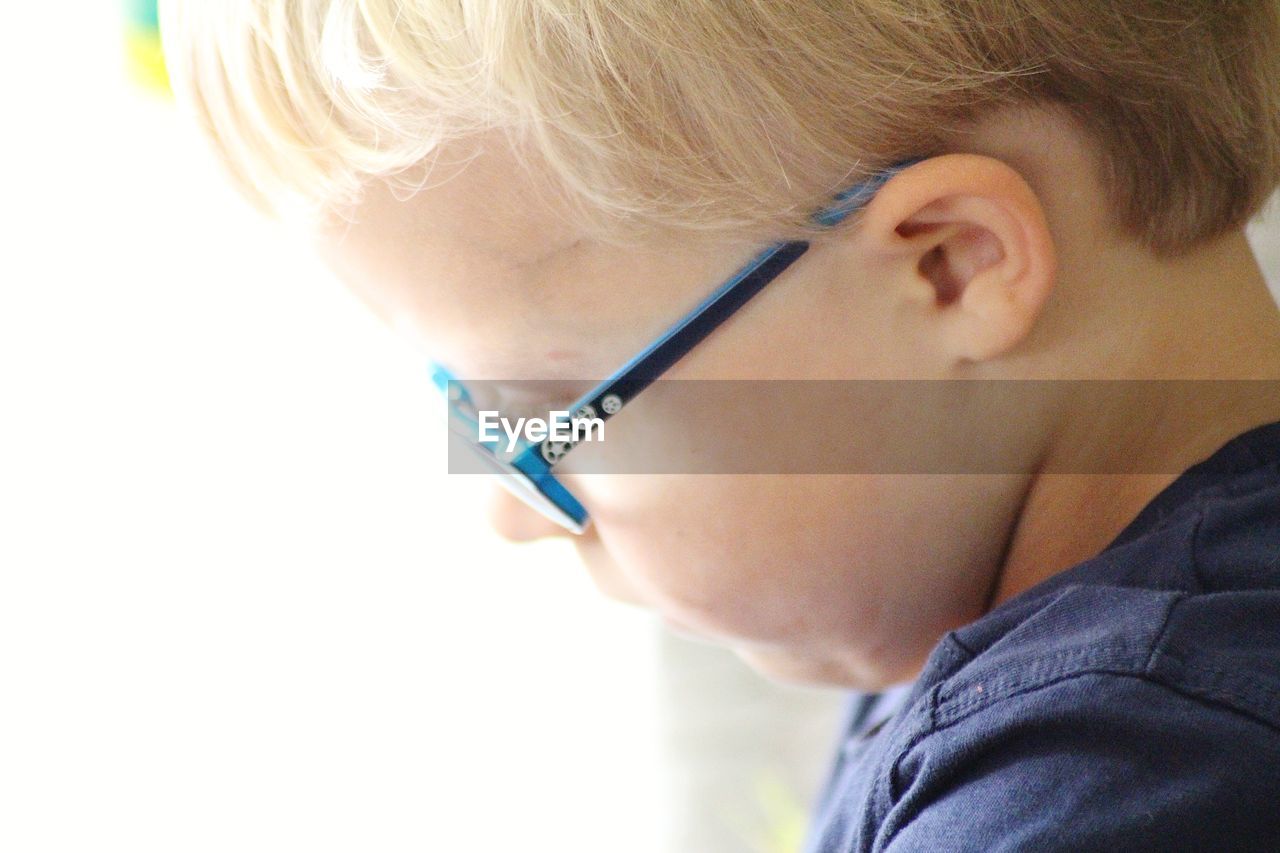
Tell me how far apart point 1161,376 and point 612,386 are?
29 cm

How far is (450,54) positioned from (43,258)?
2.50 ft

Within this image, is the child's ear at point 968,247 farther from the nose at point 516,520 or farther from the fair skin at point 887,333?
the nose at point 516,520

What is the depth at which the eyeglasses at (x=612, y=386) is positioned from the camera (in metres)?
0.59

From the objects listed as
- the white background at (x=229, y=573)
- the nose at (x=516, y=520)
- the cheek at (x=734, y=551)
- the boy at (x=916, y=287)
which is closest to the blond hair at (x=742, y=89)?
the boy at (x=916, y=287)

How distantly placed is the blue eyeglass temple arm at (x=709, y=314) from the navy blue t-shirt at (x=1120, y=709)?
195 mm

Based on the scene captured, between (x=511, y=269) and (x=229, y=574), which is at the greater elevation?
(x=511, y=269)

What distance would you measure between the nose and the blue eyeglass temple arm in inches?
6.1

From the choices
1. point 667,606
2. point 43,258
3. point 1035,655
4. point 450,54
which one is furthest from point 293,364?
point 1035,655

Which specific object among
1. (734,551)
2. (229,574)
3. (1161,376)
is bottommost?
(229,574)

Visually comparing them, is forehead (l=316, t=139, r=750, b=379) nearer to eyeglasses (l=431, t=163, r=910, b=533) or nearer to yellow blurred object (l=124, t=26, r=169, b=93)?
eyeglasses (l=431, t=163, r=910, b=533)

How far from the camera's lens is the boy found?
50 cm

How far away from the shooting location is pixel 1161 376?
0.63 m

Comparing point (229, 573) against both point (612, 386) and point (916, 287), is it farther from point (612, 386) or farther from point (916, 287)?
point (916, 287)

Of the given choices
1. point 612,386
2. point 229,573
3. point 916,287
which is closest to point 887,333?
A: point 916,287
